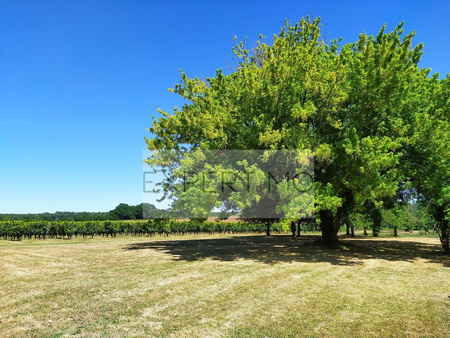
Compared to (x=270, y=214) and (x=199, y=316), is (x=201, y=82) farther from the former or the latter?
(x=199, y=316)

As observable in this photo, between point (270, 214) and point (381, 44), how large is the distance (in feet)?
39.1

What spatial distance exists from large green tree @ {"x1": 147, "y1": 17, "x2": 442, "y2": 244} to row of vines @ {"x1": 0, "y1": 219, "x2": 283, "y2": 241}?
1640 cm

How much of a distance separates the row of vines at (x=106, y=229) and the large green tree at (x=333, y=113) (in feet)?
53.8

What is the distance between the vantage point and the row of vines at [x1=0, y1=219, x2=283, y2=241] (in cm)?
4100

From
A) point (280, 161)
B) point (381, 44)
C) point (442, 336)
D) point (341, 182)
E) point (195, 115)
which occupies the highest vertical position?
point (381, 44)

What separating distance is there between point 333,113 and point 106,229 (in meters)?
43.4

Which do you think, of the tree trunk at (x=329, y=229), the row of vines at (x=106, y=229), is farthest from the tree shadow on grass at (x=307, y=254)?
the row of vines at (x=106, y=229)

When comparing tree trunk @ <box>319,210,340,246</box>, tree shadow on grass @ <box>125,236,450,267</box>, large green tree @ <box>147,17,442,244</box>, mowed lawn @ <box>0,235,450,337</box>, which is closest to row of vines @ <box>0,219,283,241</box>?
tree trunk @ <box>319,210,340,246</box>

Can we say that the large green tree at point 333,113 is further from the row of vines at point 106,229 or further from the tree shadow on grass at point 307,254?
the row of vines at point 106,229

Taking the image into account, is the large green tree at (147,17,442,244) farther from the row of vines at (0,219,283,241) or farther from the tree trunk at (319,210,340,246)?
the row of vines at (0,219,283,241)

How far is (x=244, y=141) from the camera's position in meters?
16.6

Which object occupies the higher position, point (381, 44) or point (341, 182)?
point (381, 44)

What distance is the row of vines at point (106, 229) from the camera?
4100 centimetres

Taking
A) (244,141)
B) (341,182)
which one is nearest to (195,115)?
(244,141)
